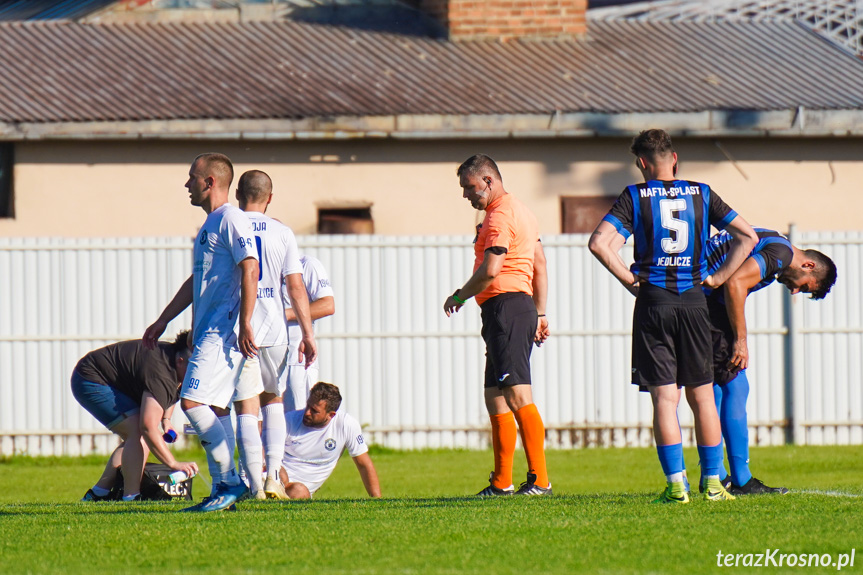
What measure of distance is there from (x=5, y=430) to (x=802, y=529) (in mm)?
9349

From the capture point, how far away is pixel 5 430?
12.6 metres

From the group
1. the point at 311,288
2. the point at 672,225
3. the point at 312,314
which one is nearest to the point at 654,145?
the point at 672,225

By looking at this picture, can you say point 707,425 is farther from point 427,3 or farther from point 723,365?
point 427,3

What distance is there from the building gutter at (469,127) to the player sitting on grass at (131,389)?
18.4 feet

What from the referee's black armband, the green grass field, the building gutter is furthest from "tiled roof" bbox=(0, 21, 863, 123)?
the green grass field

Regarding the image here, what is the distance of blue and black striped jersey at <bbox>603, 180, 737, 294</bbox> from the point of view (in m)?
6.33

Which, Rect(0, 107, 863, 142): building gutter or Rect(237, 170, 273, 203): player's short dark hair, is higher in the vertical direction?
Rect(0, 107, 863, 142): building gutter

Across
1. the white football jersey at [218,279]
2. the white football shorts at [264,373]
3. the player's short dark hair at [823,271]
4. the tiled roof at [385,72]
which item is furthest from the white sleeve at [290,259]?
the tiled roof at [385,72]

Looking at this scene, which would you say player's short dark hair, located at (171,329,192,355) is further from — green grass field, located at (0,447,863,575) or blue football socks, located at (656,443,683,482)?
blue football socks, located at (656,443,683,482)

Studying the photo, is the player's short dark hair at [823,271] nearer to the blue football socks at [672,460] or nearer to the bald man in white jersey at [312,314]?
the blue football socks at [672,460]

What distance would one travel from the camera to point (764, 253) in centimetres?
704

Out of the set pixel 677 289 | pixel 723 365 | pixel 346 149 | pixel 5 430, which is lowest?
pixel 5 430

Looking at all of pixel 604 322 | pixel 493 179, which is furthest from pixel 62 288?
pixel 493 179

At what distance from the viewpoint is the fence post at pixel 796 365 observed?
1295 cm
